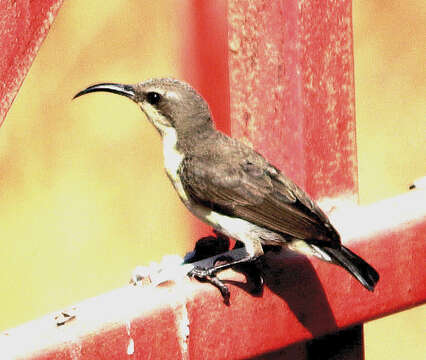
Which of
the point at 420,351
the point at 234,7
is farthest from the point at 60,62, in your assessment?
the point at 234,7

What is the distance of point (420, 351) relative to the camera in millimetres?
5312

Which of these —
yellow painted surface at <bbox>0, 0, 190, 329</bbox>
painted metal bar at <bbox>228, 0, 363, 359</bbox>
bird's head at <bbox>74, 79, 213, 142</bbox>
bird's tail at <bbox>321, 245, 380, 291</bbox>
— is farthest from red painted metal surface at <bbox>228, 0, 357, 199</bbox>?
yellow painted surface at <bbox>0, 0, 190, 329</bbox>

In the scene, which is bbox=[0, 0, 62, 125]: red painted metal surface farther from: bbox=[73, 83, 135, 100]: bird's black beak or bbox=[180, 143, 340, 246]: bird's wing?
bbox=[73, 83, 135, 100]: bird's black beak

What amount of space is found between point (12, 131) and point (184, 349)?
111 inches

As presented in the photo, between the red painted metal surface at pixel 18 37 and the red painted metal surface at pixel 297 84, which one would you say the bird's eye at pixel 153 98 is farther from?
the red painted metal surface at pixel 18 37

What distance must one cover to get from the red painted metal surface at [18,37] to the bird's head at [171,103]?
3.51 ft

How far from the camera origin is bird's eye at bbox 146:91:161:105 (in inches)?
157

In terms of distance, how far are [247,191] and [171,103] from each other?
13.7 inches

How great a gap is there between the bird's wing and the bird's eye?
194 millimetres

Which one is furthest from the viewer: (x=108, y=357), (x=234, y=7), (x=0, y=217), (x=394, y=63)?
(x=0, y=217)

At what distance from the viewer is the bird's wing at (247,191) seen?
12.2 feet

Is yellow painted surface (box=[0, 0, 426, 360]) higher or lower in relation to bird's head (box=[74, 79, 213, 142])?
lower

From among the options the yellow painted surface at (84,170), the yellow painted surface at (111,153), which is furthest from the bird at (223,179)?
the yellow painted surface at (84,170)

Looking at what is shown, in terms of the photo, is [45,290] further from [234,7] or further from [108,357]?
[108,357]
